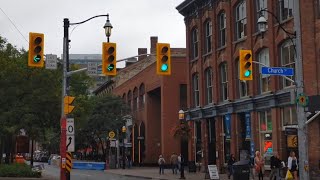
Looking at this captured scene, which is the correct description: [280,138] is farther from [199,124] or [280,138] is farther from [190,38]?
[190,38]

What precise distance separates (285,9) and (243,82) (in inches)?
275

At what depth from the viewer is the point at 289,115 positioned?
105 feet

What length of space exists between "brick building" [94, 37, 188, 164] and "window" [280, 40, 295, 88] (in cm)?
2522

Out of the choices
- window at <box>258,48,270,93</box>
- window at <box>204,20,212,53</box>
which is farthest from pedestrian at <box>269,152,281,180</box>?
window at <box>204,20,212,53</box>

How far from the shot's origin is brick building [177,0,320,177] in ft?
99.7

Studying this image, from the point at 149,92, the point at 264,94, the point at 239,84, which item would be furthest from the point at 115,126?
the point at 264,94

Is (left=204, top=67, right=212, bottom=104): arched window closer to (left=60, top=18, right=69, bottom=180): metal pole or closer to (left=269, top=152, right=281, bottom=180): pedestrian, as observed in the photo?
(left=269, top=152, right=281, bottom=180): pedestrian

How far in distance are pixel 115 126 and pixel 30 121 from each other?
1147 inches

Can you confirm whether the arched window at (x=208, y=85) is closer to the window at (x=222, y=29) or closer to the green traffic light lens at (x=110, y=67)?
the window at (x=222, y=29)

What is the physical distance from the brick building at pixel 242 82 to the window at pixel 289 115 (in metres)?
Result: 0.06

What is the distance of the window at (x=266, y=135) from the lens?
33.8 m

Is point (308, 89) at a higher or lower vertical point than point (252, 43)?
lower

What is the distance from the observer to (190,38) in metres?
47.4

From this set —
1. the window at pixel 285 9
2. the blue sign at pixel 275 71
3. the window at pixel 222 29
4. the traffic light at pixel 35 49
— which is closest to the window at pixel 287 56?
the window at pixel 285 9
